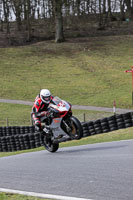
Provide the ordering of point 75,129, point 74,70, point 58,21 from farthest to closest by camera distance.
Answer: point 58,21 → point 74,70 → point 75,129

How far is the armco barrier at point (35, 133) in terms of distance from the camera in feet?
52.2

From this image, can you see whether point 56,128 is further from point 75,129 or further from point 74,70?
point 74,70

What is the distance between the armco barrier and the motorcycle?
16.6 feet

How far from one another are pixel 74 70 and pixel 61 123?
123 feet

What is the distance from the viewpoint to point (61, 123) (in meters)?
10.8

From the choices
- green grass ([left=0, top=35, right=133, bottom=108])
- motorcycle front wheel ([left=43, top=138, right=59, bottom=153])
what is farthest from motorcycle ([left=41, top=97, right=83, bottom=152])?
green grass ([left=0, top=35, right=133, bottom=108])

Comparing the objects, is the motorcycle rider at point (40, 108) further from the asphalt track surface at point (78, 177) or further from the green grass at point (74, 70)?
the green grass at point (74, 70)

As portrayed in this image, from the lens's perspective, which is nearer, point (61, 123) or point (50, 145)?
point (61, 123)

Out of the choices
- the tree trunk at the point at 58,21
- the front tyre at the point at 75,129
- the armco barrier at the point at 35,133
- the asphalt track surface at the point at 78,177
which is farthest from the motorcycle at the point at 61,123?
the tree trunk at the point at 58,21

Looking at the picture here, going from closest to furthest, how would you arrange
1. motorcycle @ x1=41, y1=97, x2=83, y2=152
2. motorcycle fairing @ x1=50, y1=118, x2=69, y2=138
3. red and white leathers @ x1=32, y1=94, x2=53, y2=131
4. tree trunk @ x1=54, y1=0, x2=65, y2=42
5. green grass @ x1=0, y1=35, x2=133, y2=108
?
motorcycle @ x1=41, y1=97, x2=83, y2=152 < motorcycle fairing @ x1=50, y1=118, x2=69, y2=138 < red and white leathers @ x1=32, y1=94, x2=53, y2=131 < green grass @ x1=0, y1=35, x2=133, y2=108 < tree trunk @ x1=54, y1=0, x2=65, y2=42

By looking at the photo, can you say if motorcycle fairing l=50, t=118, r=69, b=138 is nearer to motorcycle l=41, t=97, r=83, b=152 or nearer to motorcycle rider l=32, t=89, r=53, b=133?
motorcycle l=41, t=97, r=83, b=152

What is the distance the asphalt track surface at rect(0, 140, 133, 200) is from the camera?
5.74 metres

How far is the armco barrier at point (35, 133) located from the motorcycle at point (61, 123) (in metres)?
5.07

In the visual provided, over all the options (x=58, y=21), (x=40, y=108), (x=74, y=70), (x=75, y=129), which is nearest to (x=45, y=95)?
(x=40, y=108)
